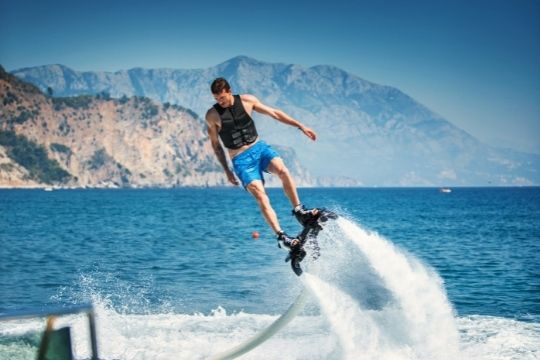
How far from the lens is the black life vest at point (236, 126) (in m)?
9.58

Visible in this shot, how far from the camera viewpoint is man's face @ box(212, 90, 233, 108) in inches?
368

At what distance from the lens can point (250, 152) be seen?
980cm

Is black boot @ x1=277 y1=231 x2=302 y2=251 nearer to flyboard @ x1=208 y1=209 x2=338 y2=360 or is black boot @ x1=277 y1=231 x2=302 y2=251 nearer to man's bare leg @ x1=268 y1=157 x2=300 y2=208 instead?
flyboard @ x1=208 y1=209 x2=338 y2=360

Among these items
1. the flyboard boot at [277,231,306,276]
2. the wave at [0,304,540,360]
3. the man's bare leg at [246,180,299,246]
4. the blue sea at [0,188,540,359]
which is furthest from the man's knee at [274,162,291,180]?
the wave at [0,304,540,360]

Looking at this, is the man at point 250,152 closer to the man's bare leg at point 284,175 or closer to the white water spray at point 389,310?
the man's bare leg at point 284,175

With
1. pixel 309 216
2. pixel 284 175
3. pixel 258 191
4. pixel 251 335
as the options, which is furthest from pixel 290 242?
pixel 251 335

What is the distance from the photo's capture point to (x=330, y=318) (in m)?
10.8

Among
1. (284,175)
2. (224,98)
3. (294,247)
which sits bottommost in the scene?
(294,247)

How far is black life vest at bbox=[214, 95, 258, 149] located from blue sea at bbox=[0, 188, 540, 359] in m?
1.92

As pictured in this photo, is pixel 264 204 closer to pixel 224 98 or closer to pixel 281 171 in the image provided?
pixel 281 171

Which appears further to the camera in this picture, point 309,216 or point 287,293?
point 287,293

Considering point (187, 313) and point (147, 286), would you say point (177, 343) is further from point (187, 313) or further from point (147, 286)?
point (147, 286)

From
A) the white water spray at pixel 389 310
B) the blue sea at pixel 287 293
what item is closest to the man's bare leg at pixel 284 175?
the blue sea at pixel 287 293

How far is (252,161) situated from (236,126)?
58 cm
